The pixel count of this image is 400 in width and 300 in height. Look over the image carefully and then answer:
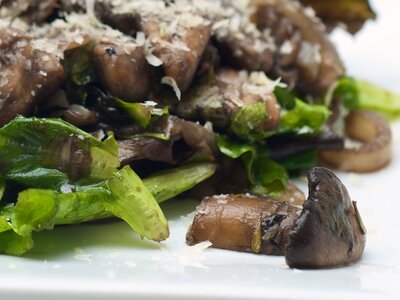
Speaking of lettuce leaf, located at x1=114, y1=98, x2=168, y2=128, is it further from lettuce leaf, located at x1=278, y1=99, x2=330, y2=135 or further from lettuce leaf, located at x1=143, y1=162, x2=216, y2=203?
lettuce leaf, located at x1=278, y1=99, x2=330, y2=135

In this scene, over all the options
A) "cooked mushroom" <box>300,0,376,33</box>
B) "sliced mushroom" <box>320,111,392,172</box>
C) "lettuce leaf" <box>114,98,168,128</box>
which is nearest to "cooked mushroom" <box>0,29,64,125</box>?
"lettuce leaf" <box>114,98,168,128</box>

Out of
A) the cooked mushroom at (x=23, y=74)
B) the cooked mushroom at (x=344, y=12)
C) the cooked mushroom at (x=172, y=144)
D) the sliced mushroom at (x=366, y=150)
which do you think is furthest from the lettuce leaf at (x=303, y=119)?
the cooked mushroom at (x=344, y=12)

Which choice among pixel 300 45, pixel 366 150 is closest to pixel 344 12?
pixel 300 45

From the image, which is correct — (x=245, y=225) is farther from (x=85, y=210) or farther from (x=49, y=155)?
(x=49, y=155)

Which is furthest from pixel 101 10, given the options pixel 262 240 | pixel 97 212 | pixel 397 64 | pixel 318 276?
pixel 397 64

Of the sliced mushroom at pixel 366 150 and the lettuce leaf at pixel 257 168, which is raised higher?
the lettuce leaf at pixel 257 168

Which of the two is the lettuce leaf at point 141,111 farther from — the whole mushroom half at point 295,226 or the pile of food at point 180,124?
the whole mushroom half at point 295,226

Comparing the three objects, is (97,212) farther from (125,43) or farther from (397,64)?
Answer: (397,64)
